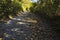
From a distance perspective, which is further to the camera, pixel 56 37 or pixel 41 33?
pixel 41 33

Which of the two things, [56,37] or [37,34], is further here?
[37,34]

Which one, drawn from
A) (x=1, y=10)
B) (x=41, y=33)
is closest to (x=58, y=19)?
(x=41, y=33)

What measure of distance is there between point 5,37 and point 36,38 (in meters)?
1.78

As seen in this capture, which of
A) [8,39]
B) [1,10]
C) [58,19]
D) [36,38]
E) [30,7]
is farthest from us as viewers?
[30,7]

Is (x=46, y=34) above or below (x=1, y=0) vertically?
below

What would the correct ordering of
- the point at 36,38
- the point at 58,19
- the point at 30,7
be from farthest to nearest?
1. the point at 30,7
2. the point at 58,19
3. the point at 36,38

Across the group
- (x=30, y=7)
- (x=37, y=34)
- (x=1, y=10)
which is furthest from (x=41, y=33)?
(x=30, y=7)

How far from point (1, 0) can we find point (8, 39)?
814 cm

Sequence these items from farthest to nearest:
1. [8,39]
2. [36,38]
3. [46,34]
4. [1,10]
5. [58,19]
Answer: [1,10] → [58,19] → [46,34] → [36,38] → [8,39]

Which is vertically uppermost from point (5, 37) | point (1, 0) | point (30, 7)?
point (1, 0)

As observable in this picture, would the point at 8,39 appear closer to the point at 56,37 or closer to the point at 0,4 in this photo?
the point at 56,37

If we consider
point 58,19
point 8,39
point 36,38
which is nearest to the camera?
point 8,39

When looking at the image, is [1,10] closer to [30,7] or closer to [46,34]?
[46,34]

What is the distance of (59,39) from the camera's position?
9.31 m
